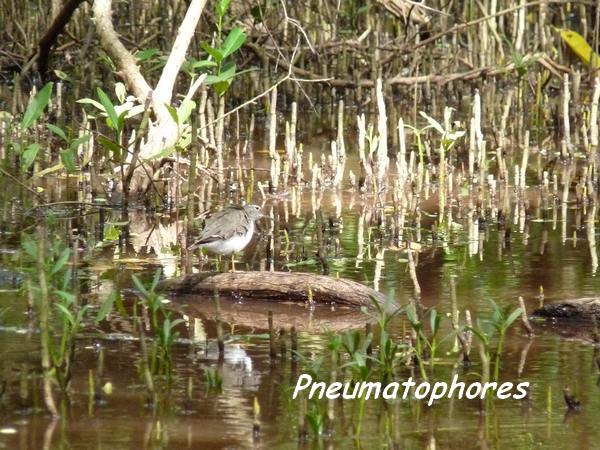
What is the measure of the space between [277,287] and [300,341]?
69 cm

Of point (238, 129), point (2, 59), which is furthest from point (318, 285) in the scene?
point (2, 59)

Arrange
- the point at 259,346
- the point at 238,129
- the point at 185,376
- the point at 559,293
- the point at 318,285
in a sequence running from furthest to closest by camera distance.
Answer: the point at 238,129
the point at 559,293
the point at 318,285
the point at 259,346
the point at 185,376

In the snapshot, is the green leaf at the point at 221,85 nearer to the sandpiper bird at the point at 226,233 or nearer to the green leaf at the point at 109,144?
the green leaf at the point at 109,144

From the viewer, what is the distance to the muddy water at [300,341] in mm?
4691

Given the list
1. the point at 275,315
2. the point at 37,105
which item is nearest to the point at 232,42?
the point at 37,105

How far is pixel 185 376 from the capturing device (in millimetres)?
5305

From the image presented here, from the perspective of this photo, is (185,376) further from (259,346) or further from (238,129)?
(238,129)

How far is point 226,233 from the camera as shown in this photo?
6.81 m

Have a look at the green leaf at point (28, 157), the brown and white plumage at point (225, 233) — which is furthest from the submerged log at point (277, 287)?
the green leaf at point (28, 157)

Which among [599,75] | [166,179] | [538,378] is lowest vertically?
[538,378]

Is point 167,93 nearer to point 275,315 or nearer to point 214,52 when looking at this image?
point 214,52

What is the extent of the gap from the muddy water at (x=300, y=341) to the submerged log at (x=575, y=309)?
2.8 inches

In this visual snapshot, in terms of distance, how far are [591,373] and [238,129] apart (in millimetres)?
6668

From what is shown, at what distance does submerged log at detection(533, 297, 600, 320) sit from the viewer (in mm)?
6223
